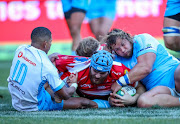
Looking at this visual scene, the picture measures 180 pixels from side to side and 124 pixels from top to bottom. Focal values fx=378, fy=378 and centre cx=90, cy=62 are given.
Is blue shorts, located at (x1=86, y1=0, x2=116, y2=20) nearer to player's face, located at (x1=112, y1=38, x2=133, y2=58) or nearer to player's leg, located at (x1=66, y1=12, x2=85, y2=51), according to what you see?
player's leg, located at (x1=66, y1=12, x2=85, y2=51)

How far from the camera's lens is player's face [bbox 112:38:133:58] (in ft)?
14.1

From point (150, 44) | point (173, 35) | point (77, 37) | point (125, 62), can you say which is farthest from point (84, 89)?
point (77, 37)

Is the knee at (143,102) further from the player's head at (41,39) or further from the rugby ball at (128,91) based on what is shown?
the player's head at (41,39)

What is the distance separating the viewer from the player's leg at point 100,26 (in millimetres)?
7059

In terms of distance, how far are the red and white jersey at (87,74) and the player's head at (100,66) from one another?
Answer: 0.16 meters

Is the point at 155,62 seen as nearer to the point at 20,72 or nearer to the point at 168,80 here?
the point at 168,80

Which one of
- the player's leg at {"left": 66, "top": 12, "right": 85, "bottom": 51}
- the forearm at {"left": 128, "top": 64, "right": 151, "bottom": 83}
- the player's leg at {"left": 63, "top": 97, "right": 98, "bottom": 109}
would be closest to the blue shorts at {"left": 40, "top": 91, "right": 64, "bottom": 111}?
the player's leg at {"left": 63, "top": 97, "right": 98, "bottom": 109}

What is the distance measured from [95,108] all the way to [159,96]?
0.69 meters

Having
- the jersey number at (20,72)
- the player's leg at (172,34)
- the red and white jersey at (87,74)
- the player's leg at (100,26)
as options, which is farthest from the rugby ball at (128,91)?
the player's leg at (100,26)

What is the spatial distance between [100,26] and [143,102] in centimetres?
349

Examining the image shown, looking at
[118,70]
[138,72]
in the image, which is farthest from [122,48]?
[138,72]

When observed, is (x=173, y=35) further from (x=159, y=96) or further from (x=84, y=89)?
(x=84, y=89)

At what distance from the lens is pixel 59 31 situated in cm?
1078

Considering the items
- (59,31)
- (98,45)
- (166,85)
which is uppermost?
(98,45)
